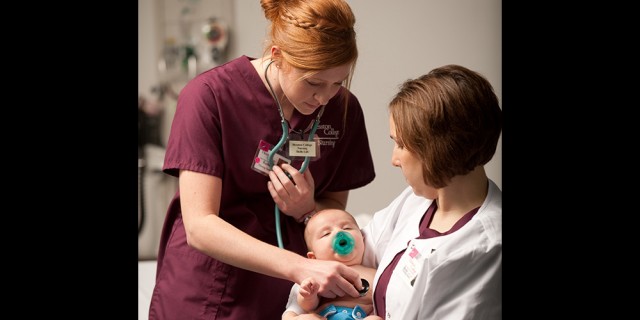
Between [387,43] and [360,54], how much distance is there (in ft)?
0.25

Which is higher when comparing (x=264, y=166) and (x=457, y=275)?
(x=264, y=166)

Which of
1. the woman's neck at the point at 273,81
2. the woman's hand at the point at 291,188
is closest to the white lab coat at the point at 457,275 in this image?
the woman's hand at the point at 291,188

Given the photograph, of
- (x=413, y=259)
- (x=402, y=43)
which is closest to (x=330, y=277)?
(x=413, y=259)

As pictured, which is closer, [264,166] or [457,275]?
[457,275]

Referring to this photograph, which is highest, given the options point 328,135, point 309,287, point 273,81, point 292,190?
point 273,81

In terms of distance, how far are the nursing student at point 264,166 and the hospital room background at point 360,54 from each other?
4cm

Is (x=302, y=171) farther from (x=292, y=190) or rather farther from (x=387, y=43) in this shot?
(x=387, y=43)

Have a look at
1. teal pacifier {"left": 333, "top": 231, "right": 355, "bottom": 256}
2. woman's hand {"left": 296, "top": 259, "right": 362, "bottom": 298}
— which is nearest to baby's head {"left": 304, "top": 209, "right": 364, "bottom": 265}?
teal pacifier {"left": 333, "top": 231, "right": 355, "bottom": 256}

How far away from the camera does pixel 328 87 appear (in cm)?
167

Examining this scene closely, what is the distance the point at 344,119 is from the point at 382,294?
43cm

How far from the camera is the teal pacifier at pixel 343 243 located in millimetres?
1712

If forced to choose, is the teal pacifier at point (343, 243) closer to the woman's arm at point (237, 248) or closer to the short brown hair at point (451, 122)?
the woman's arm at point (237, 248)

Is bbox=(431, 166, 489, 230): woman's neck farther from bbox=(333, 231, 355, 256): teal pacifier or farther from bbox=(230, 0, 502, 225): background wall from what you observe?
bbox=(333, 231, 355, 256): teal pacifier

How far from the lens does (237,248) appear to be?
161 centimetres
